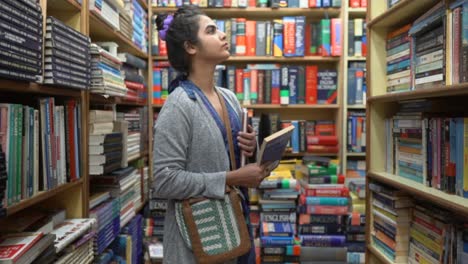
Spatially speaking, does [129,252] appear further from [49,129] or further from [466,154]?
[466,154]

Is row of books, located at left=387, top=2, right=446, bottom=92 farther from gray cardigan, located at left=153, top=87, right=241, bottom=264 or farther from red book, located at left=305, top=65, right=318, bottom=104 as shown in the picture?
red book, located at left=305, top=65, right=318, bottom=104

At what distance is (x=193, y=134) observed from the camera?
3.90ft

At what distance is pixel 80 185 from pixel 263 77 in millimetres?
1635

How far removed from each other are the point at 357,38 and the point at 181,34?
1926 millimetres

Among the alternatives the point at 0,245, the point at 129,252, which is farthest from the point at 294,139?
the point at 0,245

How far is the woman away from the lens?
115 centimetres

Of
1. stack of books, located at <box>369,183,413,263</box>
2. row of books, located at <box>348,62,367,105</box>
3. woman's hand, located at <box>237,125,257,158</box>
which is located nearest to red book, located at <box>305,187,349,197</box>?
row of books, located at <box>348,62,367,105</box>

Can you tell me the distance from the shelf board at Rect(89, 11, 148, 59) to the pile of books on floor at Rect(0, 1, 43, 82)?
633 millimetres

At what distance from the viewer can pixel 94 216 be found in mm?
1709

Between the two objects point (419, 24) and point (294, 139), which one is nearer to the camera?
point (419, 24)

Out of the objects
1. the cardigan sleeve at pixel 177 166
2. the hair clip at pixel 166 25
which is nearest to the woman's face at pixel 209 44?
the hair clip at pixel 166 25

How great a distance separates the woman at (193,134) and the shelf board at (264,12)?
161cm

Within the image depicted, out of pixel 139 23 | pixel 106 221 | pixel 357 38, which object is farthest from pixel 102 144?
pixel 357 38

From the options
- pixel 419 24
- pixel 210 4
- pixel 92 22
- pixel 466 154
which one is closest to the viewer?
pixel 466 154
